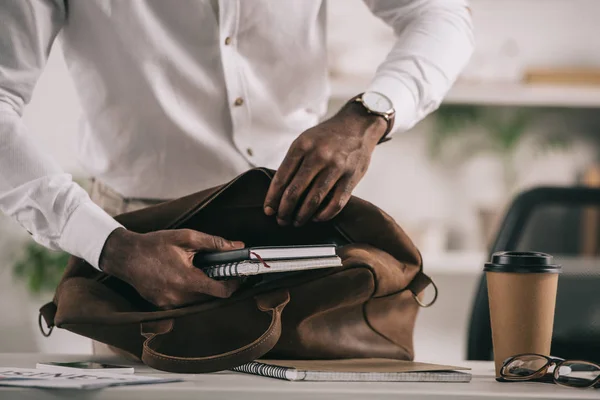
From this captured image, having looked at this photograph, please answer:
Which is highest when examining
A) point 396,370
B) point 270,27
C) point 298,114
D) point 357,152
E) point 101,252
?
point 270,27

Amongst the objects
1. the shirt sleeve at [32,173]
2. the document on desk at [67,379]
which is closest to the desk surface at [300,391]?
the document on desk at [67,379]

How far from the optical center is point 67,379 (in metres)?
0.61

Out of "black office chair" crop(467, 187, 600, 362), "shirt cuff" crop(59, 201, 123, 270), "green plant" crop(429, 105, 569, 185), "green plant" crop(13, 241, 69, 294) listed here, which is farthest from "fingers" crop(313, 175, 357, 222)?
"green plant" crop(429, 105, 569, 185)

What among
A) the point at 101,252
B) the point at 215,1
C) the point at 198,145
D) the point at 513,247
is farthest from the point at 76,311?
the point at 513,247

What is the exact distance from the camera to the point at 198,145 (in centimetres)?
106

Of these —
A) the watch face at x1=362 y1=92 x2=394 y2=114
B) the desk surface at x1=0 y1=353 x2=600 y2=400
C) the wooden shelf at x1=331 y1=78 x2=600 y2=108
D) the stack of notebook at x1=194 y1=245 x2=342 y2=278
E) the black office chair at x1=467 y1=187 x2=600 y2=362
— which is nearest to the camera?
the desk surface at x1=0 y1=353 x2=600 y2=400

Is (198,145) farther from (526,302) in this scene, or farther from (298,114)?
(526,302)

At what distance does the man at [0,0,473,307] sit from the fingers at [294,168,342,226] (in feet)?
0.14

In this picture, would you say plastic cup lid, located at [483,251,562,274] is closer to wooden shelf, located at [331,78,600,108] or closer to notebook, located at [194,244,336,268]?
notebook, located at [194,244,336,268]

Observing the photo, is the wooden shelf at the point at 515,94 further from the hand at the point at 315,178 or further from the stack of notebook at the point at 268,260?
the stack of notebook at the point at 268,260

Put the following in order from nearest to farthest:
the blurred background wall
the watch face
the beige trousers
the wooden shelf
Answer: the watch face → the beige trousers → the wooden shelf → the blurred background wall

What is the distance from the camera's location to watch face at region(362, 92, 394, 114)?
881 millimetres

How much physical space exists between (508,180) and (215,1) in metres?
2.14

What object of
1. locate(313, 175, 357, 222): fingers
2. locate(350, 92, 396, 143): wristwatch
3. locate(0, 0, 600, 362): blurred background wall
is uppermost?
locate(0, 0, 600, 362): blurred background wall
